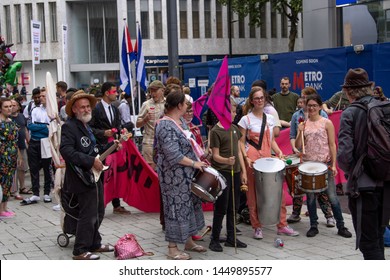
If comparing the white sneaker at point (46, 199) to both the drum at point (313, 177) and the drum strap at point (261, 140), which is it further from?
the drum at point (313, 177)

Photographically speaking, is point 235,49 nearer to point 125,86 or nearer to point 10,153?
point 125,86

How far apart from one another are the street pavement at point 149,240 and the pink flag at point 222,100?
1.53 meters

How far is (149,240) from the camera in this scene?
776cm

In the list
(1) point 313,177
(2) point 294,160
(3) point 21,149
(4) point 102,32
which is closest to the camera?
(1) point 313,177

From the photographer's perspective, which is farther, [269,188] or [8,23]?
[8,23]

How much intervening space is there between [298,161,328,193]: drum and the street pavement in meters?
0.66

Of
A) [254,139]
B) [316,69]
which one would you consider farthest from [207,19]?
[254,139]

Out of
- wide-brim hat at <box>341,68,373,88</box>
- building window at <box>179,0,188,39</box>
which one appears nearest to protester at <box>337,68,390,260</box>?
wide-brim hat at <box>341,68,373,88</box>

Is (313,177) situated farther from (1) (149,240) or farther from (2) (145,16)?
(2) (145,16)

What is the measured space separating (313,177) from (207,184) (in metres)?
1.52

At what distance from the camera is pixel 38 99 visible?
11.4 meters

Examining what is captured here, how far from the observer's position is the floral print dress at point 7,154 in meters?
9.34

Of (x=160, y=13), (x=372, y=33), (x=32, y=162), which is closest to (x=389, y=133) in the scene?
(x=32, y=162)
